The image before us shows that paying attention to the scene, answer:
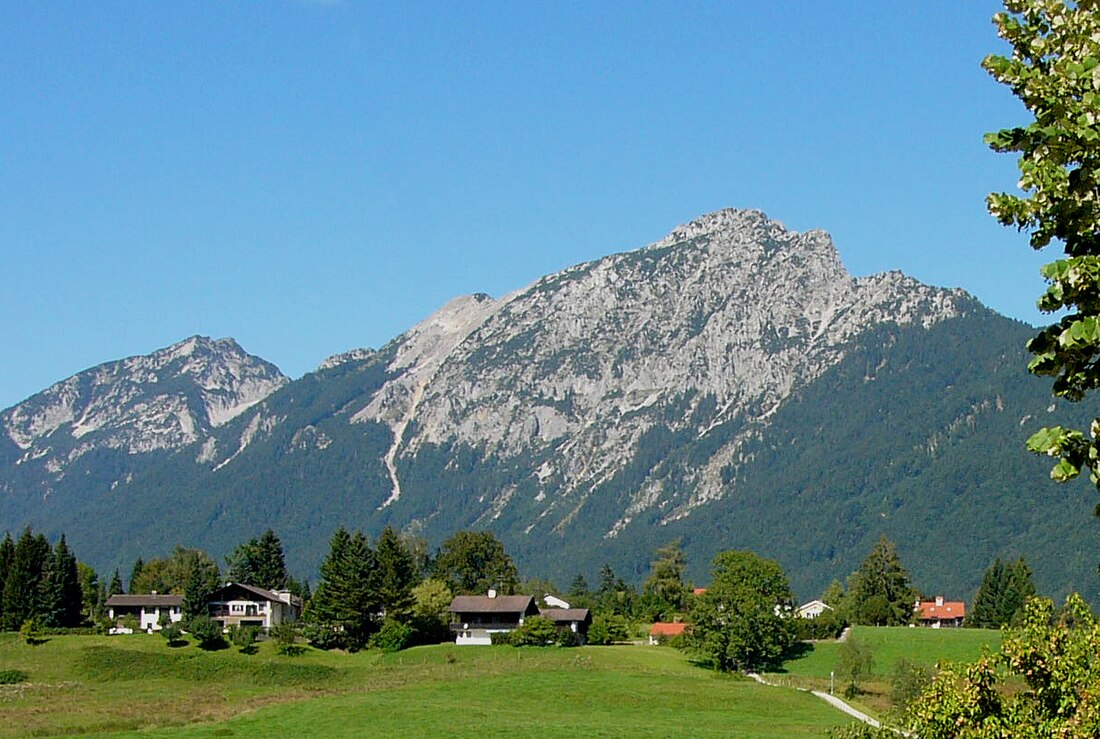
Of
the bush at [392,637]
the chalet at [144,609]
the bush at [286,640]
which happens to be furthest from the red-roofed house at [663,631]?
the chalet at [144,609]

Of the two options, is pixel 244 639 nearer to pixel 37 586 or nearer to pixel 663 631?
pixel 37 586

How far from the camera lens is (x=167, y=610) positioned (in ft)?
516

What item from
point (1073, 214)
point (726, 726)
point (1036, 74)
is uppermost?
point (1036, 74)

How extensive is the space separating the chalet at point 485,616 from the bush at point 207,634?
76.8ft

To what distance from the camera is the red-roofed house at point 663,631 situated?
472 ft

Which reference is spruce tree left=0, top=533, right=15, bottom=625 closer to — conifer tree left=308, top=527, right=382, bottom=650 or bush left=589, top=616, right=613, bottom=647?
conifer tree left=308, top=527, right=382, bottom=650

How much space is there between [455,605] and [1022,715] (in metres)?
125

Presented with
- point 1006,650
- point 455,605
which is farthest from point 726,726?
point 455,605

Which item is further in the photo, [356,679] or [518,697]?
[356,679]

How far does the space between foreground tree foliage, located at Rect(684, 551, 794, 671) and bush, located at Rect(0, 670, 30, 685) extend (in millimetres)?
53327

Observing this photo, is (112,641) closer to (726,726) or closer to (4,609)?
(4,609)

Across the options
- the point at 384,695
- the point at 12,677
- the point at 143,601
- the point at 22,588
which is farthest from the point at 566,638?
the point at 143,601

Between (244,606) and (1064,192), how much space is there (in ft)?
483

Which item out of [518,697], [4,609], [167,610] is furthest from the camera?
[167,610]
